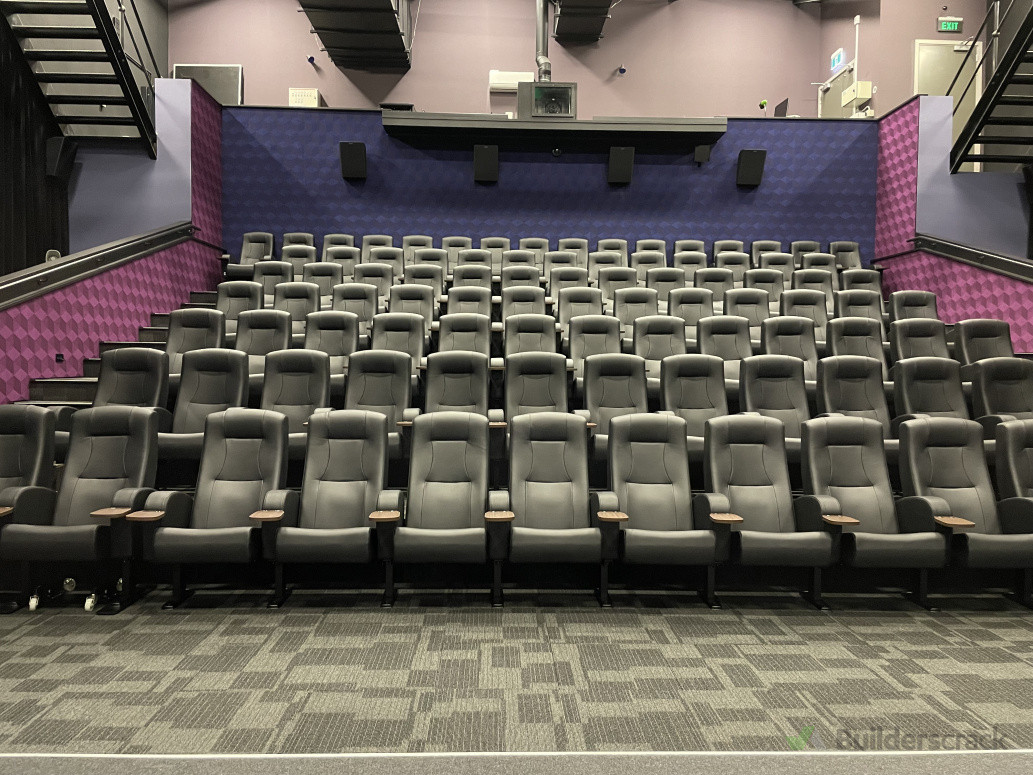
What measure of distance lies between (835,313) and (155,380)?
3986 millimetres

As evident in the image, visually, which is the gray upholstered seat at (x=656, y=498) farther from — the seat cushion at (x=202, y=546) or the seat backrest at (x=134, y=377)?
the seat backrest at (x=134, y=377)

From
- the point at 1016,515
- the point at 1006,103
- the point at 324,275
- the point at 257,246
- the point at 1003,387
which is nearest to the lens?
the point at 1016,515

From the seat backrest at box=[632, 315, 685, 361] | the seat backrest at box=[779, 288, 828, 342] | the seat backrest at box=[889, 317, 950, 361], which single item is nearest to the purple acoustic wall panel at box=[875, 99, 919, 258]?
the seat backrest at box=[779, 288, 828, 342]

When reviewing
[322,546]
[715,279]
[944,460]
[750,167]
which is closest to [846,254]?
[750,167]

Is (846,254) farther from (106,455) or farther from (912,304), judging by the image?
(106,455)

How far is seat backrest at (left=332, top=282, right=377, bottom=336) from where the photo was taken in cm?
422

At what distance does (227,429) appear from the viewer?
265 cm

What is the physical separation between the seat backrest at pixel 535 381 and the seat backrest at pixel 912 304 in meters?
2.51

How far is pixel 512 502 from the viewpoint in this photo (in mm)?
2598

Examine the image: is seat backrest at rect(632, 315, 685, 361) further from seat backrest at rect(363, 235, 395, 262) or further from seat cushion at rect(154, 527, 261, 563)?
seat backrest at rect(363, 235, 395, 262)

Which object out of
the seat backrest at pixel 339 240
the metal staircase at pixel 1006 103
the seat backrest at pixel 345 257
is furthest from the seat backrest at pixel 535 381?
the metal staircase at pixel 1006 103

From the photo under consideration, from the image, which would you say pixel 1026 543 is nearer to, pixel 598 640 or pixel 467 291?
pixel 598 640

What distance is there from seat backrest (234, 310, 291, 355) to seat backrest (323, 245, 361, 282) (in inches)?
63.5

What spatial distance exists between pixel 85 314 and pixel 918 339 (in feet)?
15.1
